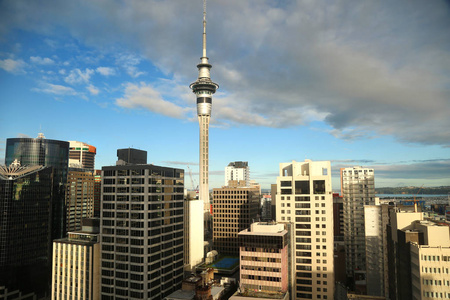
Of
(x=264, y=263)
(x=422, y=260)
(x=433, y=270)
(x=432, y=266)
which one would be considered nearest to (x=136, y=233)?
(x=264, y=263)

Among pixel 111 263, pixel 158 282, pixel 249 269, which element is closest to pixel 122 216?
pixel 111 263

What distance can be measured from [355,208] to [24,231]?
194228 millimetres

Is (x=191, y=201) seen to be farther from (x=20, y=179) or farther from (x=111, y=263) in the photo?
(x=20, y=179)

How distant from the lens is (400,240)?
301 feet

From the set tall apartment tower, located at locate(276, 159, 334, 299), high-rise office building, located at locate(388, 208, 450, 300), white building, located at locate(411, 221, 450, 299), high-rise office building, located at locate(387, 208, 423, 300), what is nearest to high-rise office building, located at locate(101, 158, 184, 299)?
tall apartment tower, located at locate(276, 159, 334, 299)

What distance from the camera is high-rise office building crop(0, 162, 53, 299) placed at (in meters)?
154

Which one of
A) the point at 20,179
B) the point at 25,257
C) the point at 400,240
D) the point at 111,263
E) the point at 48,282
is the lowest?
the point at 48,282

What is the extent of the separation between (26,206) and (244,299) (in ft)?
466

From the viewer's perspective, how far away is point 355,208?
619 ft

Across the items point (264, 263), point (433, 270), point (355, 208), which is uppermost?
point (355, 208)

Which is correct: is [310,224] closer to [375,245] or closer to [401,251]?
[401,251]

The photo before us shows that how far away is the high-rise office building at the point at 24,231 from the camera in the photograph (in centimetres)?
15450

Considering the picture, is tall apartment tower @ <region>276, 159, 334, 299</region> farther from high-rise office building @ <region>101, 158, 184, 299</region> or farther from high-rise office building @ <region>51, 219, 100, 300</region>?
high-rise office building @ <region>51, 219, 100, 300</region>

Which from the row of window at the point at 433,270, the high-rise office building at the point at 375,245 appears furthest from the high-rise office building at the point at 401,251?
the high-rise office building at the point at 375,245
